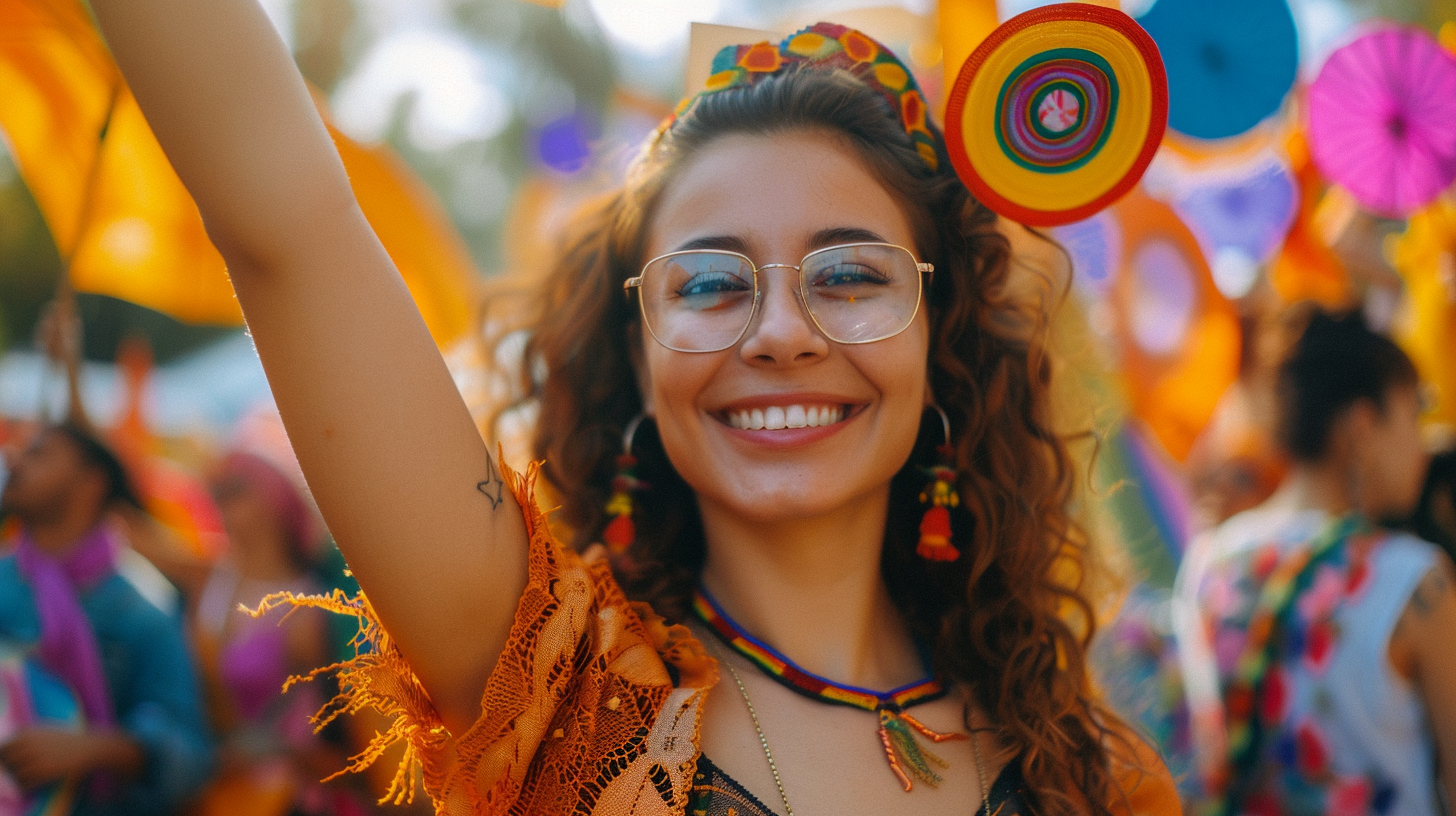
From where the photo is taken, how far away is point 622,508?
1.79m

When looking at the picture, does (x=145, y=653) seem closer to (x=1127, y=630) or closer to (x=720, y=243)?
(x=720, y=243)

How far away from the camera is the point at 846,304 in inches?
61.6

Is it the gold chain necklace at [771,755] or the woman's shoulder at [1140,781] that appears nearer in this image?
the gold chain necklace at [771,755]

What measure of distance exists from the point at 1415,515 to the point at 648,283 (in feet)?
9.36

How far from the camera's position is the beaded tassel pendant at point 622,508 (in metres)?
1.77

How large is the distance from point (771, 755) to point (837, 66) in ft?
3.57

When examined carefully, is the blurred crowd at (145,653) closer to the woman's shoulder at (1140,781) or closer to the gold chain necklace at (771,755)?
the gold chain necklace at (771,755)

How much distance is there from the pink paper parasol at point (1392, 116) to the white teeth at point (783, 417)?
1.84 m

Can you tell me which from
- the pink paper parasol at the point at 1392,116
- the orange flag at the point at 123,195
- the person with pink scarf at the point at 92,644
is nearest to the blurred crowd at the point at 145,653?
the person with pink scarf at the point at 92,644

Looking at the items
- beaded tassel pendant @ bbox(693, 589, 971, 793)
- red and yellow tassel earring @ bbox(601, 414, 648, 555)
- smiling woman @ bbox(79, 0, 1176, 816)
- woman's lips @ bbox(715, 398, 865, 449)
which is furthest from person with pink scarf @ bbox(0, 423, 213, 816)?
woman's lips @ bbox(715, 398, 865, 449)

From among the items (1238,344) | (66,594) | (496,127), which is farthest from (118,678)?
(496,127)

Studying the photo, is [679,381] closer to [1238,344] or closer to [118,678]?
[118,678]

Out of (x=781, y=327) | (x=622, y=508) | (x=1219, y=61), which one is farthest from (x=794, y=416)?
(x=1219, y=61)

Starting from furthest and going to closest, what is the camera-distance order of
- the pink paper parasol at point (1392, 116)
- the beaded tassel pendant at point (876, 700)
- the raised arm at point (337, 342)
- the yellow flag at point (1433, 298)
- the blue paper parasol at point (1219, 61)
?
the yellow flag at point (1433, 298) < the pink paper parasol at point (1392, 116) < the blue paper parasol at point (1219, 61) < the beaded tassel pendant at point (876, 700) < the raised arm at point (337, 342)
